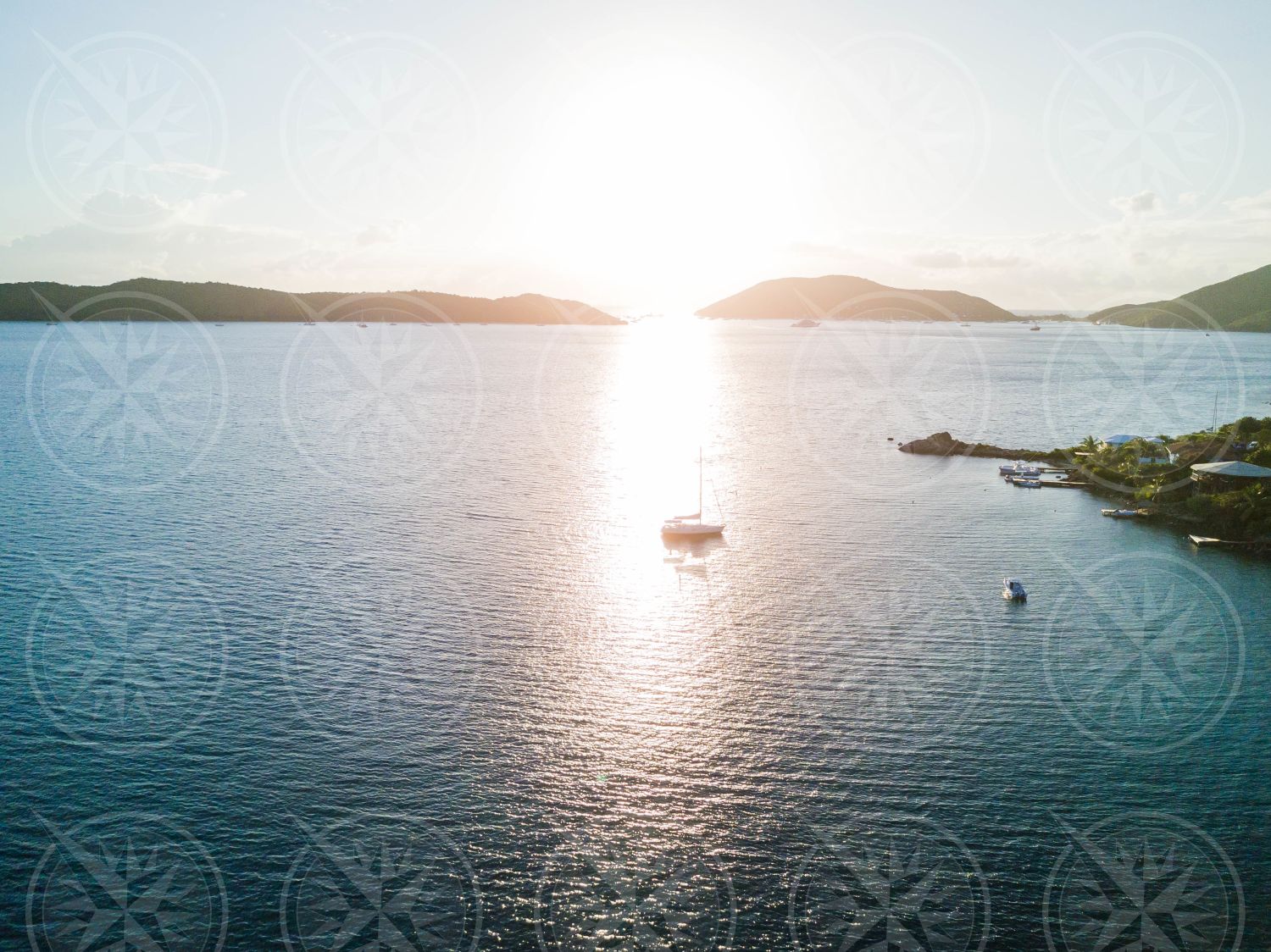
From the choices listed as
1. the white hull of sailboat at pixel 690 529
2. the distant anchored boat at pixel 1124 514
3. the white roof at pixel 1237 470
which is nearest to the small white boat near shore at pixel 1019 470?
the distant anchored boat at pixel 1124 514

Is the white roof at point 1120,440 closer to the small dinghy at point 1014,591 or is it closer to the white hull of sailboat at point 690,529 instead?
the small dinghy at point 1014,591

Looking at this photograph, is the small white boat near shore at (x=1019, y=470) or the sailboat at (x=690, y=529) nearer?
the sailboat at (x=690, y=529)

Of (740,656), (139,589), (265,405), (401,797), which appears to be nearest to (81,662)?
(139,589)

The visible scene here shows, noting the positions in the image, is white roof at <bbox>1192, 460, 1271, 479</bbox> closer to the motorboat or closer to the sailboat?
the motorboat

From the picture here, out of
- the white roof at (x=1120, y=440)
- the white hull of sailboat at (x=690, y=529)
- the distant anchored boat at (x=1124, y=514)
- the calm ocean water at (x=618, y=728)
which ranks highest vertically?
the white roof at (x=1120, y=440)

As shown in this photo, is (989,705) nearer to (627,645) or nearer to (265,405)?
(627,645)

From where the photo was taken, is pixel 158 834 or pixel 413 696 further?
pixel 413 696
